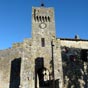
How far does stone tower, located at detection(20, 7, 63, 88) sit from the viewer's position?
2883 centimetres

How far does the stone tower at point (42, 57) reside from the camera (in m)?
28.8

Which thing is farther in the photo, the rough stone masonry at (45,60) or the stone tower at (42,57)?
the rough stone masonry at (45,60)

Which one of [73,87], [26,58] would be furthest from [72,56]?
[26,58]

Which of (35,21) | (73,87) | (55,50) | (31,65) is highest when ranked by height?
(35,21)

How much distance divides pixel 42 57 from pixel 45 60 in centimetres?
52

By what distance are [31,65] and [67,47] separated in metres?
6.23

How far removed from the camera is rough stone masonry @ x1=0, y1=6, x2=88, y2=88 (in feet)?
95.6

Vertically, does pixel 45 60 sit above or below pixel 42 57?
below

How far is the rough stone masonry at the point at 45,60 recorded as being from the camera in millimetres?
29141

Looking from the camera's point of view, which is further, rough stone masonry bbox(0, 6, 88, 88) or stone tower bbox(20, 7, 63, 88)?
rough stone masonry bbox(0, 6, 88, 88)

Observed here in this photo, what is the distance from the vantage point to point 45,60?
30.1m

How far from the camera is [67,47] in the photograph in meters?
33.0

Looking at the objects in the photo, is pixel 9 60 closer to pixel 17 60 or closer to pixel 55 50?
pixel 17 60

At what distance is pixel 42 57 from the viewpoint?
3017cm
